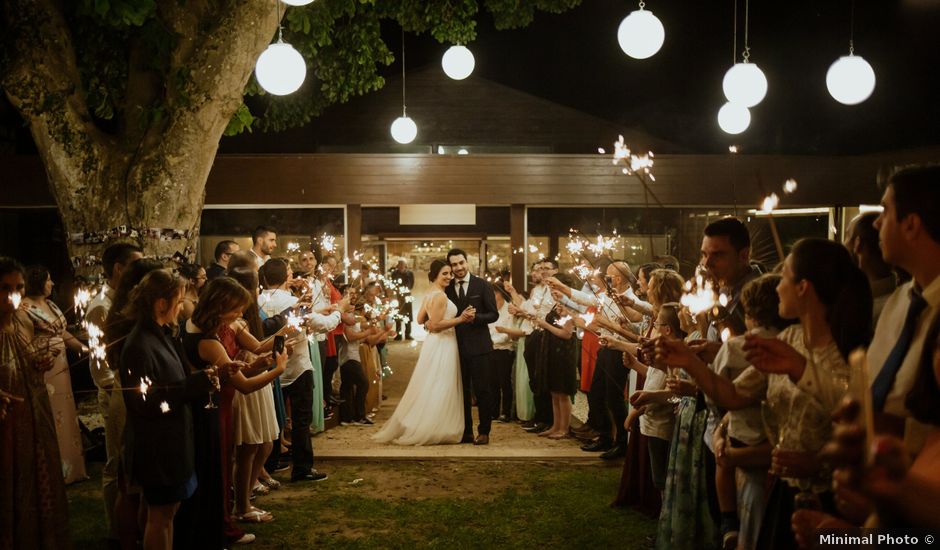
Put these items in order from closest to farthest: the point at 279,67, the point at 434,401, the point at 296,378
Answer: the point at 279,67 < the point at 296,378 < the point at 434,401

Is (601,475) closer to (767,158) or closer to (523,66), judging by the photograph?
(767,158)

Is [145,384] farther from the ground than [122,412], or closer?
farther from the ground

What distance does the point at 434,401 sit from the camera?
8.26m

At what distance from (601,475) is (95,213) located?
570 centimetres

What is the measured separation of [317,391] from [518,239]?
6757 mm

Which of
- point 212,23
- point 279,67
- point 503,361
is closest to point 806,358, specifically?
point 279,67

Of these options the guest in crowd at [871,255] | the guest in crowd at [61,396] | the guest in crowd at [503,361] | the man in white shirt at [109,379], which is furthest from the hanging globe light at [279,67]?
the guest in crowd at [871,255]

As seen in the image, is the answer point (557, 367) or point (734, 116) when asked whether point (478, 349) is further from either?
point (734, 116)

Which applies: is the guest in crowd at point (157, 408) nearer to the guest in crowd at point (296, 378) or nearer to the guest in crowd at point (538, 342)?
the guest in crowd at point (296, 378)

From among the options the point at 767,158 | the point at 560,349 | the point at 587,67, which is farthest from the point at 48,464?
the point at 587,67

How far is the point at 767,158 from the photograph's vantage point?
1402 cm

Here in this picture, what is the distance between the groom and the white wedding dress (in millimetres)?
94

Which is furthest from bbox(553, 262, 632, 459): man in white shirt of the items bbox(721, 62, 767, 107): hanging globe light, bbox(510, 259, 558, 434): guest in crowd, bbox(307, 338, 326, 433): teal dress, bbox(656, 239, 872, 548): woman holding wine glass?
bbox(656, 239, 872, 548): woman holding wine glass

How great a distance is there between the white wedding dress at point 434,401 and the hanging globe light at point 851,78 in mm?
4884
